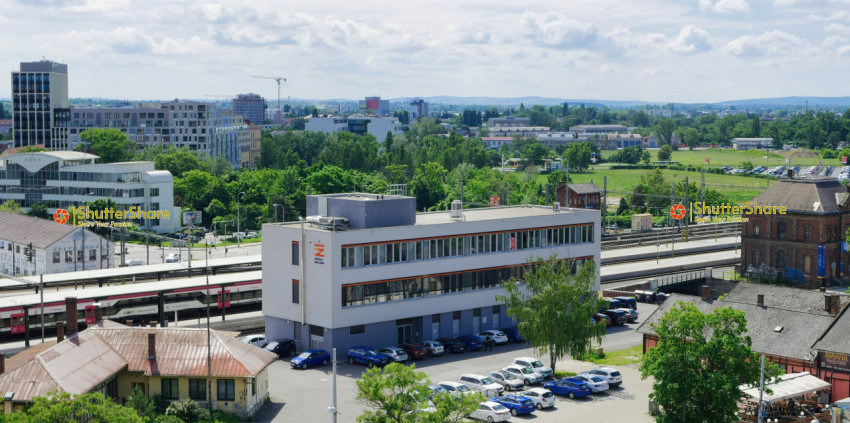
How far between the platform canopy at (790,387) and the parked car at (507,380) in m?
12.7

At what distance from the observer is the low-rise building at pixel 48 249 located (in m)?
94.2

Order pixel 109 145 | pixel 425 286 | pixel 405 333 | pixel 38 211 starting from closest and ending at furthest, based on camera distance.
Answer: pixel 425 286
pixel 405 333
pixel 38 211
pixel 109 145

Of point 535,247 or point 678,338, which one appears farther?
point 535,247

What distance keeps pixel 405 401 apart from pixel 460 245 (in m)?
28.4

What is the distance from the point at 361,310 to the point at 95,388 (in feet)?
67.5

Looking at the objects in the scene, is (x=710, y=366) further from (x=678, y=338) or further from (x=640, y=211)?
(x=640, y=211)

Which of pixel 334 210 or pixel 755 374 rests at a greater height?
pixel 334 210

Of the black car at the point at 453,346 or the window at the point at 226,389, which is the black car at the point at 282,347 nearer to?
the black car at the point at 453,346

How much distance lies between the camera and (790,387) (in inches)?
1887

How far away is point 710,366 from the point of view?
4316 centimetres

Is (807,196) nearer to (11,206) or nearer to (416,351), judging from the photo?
(416,351)

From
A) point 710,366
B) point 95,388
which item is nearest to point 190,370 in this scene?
point 95,388

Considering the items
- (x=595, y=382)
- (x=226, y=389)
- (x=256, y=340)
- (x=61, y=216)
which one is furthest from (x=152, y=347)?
(x=61, y=216)

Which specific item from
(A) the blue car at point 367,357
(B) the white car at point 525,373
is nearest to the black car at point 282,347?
(A) the blue car at point 367,357
